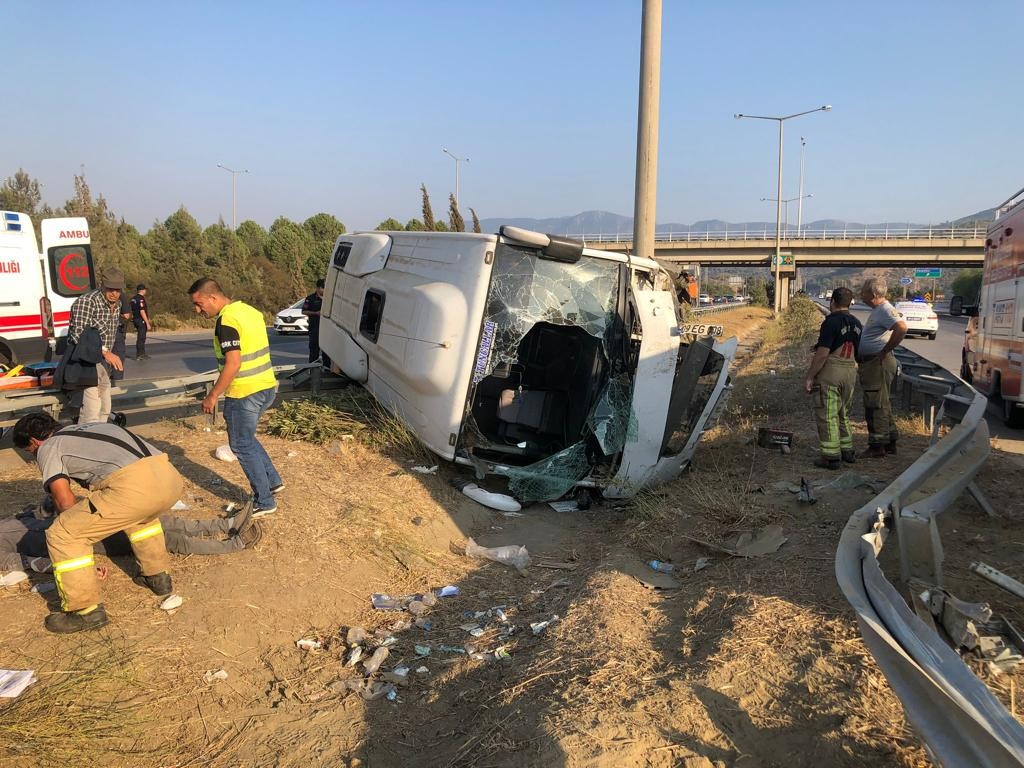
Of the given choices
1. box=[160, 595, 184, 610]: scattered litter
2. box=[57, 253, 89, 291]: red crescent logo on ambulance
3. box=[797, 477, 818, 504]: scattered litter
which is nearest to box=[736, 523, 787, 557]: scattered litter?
box=[797, 477, 818, 504]: scattered litter

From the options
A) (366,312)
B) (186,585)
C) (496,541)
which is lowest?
(496,541)

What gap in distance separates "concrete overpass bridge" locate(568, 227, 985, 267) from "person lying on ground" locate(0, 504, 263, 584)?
45302 millimetres

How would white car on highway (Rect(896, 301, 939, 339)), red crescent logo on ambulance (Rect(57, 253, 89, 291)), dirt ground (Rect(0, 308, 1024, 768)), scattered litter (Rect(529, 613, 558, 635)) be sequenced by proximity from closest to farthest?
dirt ground (Rect(0, 308, 1024, 768))
scattered litter (Rect(529, 613, 558, 635))
red crescent logo on ambulance (Rect(57, 253, 89, 291))
white car on highway (Rect(896, 301, 939, 339))

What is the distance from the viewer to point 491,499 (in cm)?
605

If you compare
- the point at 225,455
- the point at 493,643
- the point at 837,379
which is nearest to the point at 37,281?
the point at 225,455

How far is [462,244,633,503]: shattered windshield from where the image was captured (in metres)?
6.07

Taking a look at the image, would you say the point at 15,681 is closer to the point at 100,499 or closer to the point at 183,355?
the point at 100,499

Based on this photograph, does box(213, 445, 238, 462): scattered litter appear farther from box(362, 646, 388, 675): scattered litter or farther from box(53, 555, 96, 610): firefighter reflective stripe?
box(362, 646, 388, 675): scattered litter

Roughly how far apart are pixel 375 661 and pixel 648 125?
722 centimetres

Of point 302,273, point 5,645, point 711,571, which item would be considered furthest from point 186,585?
point 302,273

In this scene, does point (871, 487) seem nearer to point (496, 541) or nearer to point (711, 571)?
point (711, 571)

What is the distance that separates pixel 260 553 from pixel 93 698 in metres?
1.52

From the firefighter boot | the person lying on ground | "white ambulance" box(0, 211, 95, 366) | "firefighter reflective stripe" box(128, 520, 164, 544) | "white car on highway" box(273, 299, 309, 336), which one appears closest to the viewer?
the firefighter boot

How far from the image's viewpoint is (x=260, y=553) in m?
4.46
